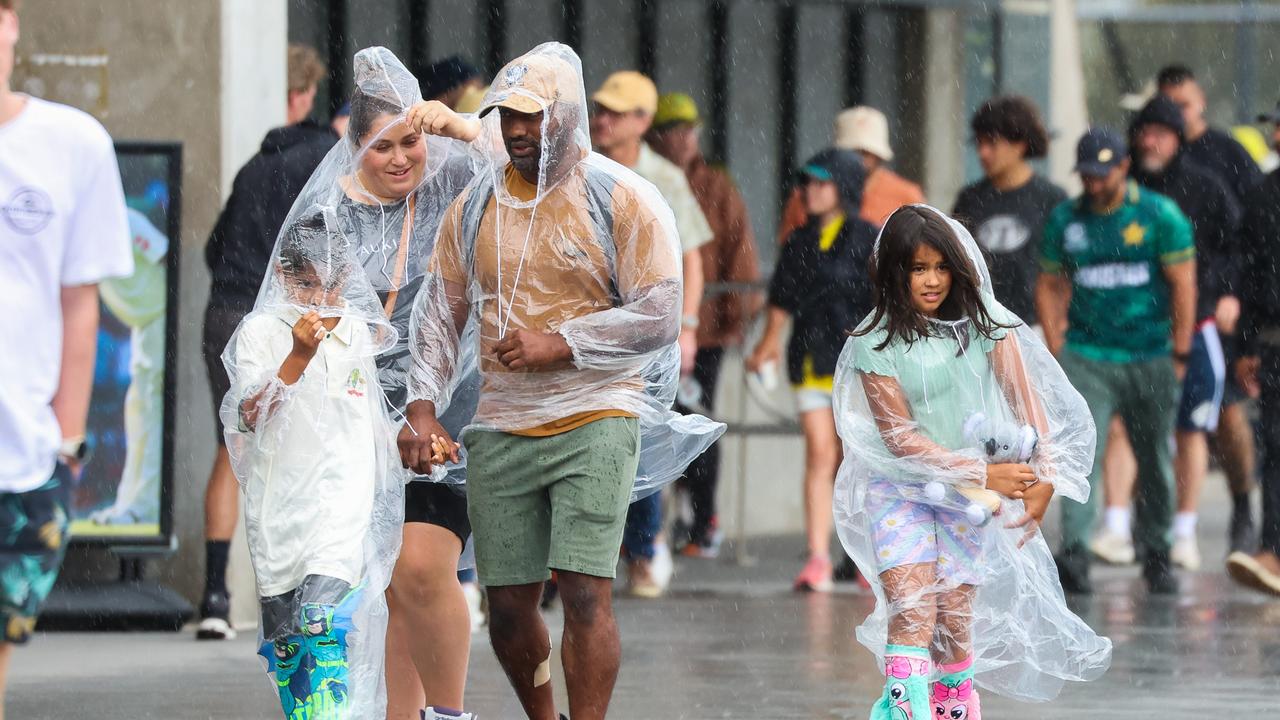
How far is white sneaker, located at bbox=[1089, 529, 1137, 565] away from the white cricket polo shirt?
6.73m

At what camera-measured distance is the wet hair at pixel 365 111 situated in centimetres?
611

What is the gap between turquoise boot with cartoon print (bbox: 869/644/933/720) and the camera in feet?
18.8

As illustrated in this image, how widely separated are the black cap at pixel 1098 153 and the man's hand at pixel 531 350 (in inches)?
199

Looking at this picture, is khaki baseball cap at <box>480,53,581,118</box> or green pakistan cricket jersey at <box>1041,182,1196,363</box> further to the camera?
green pakistan cricket jersey at <box>1041,182,1196,363</box>

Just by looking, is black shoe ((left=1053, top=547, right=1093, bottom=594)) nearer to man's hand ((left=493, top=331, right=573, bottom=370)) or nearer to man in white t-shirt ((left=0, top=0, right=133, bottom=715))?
man's hand ((left=493, top=331, right=573, bottom=370))

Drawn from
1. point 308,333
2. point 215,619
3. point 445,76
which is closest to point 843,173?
point 445,76

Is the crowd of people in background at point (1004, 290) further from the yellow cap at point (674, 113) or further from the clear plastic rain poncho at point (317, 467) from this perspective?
the clear plastic rain poncho at point (317, 467)

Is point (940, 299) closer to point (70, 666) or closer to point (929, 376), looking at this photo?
point (929, 376)

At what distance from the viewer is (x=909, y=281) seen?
6.01 m

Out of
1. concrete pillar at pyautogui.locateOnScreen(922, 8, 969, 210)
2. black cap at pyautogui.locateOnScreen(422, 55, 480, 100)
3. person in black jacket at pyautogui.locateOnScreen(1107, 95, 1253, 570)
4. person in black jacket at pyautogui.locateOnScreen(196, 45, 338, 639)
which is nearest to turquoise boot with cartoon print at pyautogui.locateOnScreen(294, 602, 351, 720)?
person in black jacket at pyautogui.locateOnScreen(196, 45, 338, 639)

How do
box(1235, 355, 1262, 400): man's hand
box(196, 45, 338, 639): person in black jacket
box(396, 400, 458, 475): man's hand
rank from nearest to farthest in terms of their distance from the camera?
box(396, 400, 458, 475): man's hand, box(196, 45, 338, 639): person in black jacket, box(1235, 355, 1262, 400): man's hand

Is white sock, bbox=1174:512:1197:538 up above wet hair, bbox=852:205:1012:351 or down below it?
below

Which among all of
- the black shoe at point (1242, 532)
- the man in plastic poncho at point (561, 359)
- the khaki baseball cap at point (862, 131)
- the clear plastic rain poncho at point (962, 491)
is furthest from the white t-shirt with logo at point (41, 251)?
the black shoe at point (1242, 532)

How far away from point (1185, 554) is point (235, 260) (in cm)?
558
